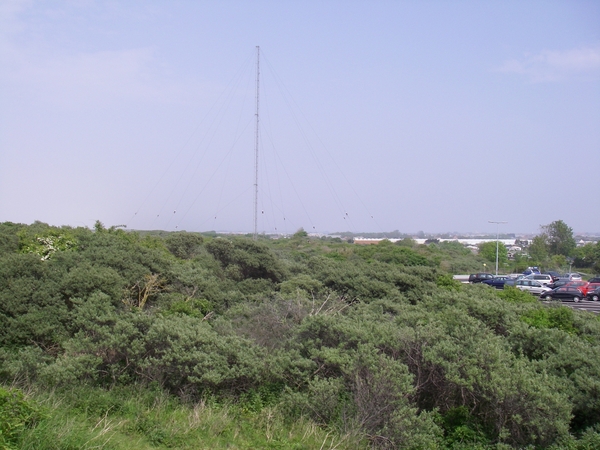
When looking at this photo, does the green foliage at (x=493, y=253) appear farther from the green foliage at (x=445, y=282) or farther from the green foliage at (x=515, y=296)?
the green foliage at (x=515, y=296)

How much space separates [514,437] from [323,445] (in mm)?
2453

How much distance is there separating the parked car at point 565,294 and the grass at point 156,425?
24.7m

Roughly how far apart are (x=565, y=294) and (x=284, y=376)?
24.8 m

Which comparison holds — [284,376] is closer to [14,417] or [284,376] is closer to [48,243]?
[14,417]

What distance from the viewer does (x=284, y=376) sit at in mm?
7570

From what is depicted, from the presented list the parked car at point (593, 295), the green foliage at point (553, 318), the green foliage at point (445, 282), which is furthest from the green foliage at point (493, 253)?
the green foliage at point (553, 318)

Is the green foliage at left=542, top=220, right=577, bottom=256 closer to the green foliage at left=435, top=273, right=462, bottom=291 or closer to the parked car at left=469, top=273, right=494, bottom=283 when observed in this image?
the parked car at left=469, top=273, right=494, bottom=283

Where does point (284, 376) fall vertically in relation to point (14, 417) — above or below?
below

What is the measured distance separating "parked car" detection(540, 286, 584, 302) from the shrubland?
722 inches

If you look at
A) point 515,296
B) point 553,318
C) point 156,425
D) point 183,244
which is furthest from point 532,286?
point 156,425

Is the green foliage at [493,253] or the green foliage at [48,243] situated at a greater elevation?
the green foliage at [48,243]

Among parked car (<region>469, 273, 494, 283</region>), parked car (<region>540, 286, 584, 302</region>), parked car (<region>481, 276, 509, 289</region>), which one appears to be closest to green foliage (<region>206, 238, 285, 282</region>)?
parked car (<region>540, 286, 584, 302</region>)

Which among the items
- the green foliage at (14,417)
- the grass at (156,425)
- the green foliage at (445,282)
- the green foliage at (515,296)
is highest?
the green foliage at (14,417)

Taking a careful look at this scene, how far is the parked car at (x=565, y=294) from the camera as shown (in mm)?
27266
